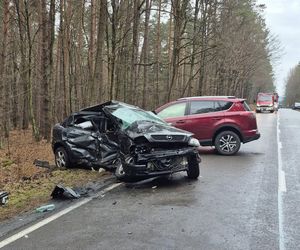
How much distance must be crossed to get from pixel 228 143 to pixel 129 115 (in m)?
4.86

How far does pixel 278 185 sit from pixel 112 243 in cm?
480

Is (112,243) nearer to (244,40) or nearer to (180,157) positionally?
(180,157)

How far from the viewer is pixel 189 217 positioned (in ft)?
21.1

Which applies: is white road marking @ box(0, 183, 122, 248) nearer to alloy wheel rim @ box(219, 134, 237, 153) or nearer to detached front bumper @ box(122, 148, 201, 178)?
detached front bumper @ box(122, 148, 201, 178)

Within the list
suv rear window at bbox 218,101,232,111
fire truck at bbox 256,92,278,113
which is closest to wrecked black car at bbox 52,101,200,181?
suv rear window at bbox 218,101,232,111

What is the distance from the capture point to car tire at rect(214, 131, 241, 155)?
1373cm

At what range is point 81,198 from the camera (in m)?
7.86

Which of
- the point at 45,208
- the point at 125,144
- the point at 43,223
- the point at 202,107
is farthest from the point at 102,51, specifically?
the point at 43,223

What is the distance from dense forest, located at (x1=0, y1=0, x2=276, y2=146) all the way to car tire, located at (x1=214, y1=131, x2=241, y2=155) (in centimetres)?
506

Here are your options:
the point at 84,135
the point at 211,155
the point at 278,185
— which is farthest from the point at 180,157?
the point at 211,155

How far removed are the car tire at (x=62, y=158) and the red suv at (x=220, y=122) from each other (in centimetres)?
432

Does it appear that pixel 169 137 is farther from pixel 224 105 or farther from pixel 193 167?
pixel 224 105

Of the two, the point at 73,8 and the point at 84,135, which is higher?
the point at 73,8

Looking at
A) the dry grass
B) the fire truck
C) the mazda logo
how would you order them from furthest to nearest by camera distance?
the fire truck
the mazda logo
the dry grass
